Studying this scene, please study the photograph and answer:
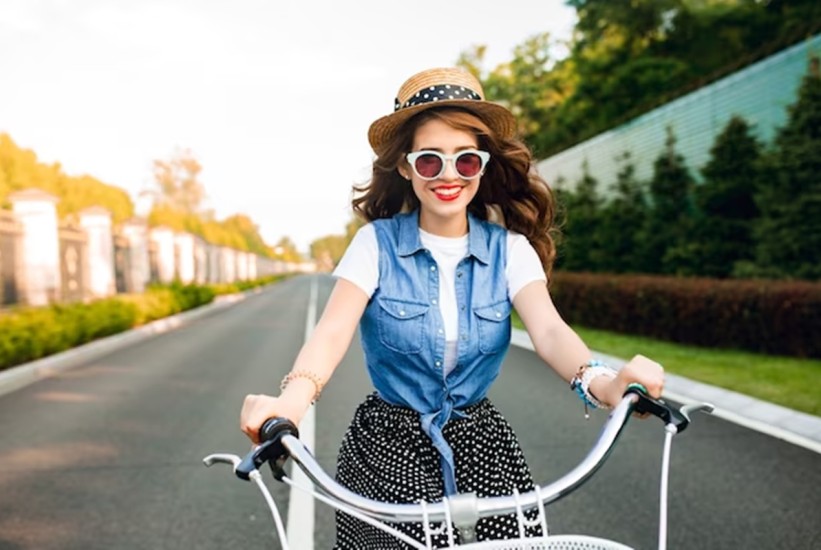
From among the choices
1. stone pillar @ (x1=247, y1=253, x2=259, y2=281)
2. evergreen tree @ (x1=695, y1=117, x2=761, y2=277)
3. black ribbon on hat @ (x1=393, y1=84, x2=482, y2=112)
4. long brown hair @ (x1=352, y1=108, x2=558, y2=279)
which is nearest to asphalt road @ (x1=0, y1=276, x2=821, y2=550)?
long brown hair @ (x1=352, y1=108, x2=558, y2=279)

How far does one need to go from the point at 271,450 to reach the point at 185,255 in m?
42.2

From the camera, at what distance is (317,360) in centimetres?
186

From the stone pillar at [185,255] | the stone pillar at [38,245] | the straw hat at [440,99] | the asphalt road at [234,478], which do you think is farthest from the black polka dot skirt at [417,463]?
the stone pillar at [185,255]

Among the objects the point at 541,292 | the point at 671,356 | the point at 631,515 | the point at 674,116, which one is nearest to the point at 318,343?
the point at 541,292

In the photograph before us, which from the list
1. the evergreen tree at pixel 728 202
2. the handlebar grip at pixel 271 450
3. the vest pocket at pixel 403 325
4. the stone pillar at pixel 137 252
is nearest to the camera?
the handlebar grip at pixel 271 450

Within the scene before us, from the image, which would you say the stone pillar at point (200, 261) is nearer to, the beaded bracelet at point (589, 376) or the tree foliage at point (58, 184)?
the tree foliage at point (58, 184)

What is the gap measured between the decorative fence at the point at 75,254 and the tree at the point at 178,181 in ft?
200

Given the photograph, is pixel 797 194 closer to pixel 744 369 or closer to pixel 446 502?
pixel 744 369

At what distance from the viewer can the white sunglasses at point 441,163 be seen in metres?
1.97

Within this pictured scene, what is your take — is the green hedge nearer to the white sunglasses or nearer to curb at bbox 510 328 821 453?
curb at bbox 510 328 821 453

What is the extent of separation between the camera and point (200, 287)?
32062mm

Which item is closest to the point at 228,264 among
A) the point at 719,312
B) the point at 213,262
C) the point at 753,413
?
the point at 213,262

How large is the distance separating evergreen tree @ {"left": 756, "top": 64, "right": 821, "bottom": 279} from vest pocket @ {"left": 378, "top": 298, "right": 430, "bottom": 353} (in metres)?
A: 12.7

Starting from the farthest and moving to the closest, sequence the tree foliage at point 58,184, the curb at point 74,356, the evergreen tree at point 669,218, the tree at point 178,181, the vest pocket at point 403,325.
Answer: the tree at point 178,181, the tree foliage at point 58,184, the evergreen tree at point 669,218, the curb at point 74,356, the vest pocket at point 403,325
